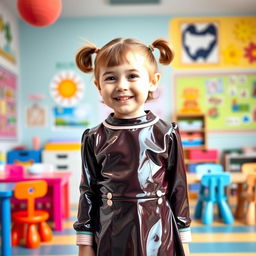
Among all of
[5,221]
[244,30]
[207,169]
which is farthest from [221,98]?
[5,221]

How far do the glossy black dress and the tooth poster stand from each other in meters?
3.48

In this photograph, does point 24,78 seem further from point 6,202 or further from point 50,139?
point 6,202

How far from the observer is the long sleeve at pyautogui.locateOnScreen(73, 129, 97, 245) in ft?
2.83

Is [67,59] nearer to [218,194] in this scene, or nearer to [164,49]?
[218,194]

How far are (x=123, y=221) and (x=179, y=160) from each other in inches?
8.6

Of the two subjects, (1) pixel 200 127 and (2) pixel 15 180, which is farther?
(1) pixel 200 127

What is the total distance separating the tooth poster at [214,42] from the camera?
13.7ft

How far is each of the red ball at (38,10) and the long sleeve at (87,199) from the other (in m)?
1.35

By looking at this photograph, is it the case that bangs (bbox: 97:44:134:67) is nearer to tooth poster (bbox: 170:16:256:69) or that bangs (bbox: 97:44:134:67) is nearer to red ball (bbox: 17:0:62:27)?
red ball (bbox: 17:0:62:27)

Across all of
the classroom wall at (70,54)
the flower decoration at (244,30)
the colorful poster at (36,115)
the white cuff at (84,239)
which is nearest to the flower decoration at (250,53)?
the flower decoration at (244,30)

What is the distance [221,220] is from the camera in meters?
2.84

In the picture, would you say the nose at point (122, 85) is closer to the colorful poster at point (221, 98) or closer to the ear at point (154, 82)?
the ear at point (154, 82)

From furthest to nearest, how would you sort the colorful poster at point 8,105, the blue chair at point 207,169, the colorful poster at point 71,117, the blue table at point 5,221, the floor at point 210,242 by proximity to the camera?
the colorful poster at point 71,117 < the colorful poster at point 8,105 < the blue chair at point 207,169 < the floor at point 210,242 < the blue table at point 5,221

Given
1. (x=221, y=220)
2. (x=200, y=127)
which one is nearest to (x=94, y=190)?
(x=221, y=220)
